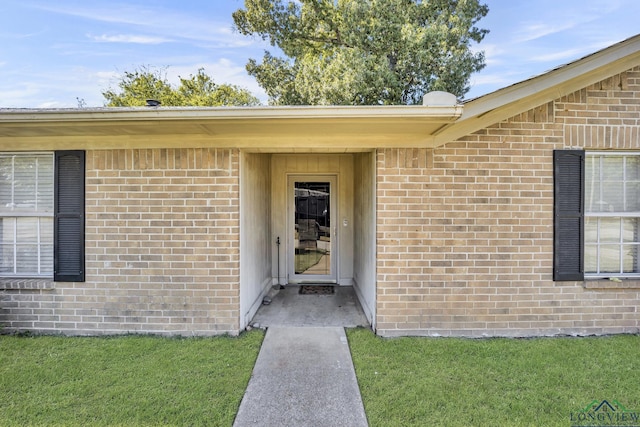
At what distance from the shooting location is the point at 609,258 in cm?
414

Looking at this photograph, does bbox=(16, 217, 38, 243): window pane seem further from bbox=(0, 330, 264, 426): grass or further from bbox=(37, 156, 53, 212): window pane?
bbox=(0, 330, 264, 426): grass

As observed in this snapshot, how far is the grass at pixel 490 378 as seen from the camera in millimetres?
2549

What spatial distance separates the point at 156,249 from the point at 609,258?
19.4 feet

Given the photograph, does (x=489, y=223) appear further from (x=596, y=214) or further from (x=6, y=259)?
(x=6, y=259)

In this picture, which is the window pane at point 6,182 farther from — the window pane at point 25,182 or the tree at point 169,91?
the tree at point 169,91

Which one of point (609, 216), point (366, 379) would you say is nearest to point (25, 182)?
point (366, 379)

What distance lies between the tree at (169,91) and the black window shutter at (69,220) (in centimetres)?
1643

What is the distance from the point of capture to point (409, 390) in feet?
9.34

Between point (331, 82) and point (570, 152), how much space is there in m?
8.99

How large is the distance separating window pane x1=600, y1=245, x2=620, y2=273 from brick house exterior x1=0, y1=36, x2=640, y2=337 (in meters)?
0.21

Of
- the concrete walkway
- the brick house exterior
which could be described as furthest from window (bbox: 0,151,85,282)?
the concrete walkway

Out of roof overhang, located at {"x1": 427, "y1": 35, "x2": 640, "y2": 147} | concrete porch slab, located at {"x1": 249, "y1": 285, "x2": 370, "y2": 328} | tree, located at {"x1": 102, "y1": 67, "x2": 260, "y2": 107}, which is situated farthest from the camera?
tree, located at {"x1": 102, "y1": 67, "x2": 260, "y2": 107}

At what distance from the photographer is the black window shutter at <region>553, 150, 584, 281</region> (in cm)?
391

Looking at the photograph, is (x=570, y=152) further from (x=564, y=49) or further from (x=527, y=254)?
(x=564, y=49)
